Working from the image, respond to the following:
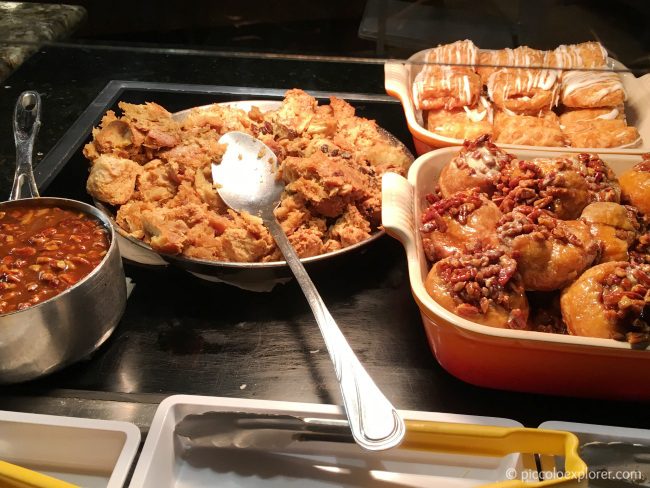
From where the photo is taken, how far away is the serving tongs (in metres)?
1.01

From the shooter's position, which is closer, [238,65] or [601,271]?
[601,271]

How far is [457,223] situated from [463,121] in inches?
25.7

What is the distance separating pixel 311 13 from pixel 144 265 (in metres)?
0.82

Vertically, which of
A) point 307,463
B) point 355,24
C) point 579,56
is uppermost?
point 355,24

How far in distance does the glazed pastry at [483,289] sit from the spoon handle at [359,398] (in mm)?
224

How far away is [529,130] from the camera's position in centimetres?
178

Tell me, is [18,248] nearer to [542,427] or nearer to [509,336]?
[509,336]

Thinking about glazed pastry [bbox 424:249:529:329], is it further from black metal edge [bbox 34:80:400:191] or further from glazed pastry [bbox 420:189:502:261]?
black metal edge [bbox 34:80:400:191]

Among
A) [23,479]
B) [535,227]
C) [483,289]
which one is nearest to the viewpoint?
[23,479]

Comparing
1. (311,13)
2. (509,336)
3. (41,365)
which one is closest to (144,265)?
(41,365)

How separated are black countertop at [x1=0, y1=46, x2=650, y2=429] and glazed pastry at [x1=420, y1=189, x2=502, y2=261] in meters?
0.22

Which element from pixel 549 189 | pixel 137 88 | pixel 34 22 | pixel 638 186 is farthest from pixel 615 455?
pixel 137 88

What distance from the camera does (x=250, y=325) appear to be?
142 centimetres

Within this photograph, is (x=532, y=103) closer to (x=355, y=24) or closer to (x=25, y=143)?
(x=355, y=24)
